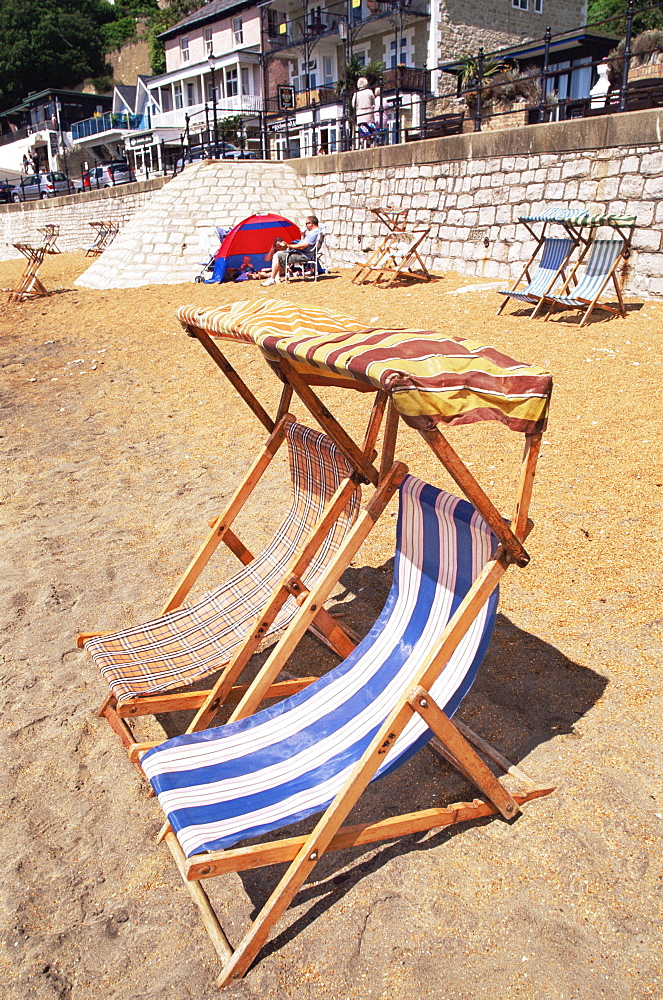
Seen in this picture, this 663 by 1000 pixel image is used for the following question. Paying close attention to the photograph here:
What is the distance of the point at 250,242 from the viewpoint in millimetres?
14016

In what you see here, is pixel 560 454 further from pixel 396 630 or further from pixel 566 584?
pixel 396 630

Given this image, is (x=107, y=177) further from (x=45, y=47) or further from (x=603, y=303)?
(x=45, y=47)

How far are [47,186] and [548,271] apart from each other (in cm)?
3510

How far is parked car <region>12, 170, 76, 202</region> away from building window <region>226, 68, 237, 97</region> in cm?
1158

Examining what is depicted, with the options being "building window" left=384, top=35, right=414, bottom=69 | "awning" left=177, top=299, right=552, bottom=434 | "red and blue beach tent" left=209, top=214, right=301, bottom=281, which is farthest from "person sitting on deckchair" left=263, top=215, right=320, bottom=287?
"building window" left=384, top=35, right=414, bottom=69

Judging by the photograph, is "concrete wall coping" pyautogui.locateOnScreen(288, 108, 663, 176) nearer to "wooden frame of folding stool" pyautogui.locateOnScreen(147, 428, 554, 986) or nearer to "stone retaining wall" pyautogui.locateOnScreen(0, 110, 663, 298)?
"stone retaining wall" pyautogui.locateOnScreen(0, 110, 663, 298)

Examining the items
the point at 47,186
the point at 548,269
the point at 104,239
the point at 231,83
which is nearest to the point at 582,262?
the point at 548,269

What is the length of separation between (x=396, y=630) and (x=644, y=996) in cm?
128

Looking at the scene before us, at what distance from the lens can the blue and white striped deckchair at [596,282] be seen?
28.3 ft

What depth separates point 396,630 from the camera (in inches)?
108

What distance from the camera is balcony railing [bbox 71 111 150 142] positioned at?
5253 cm

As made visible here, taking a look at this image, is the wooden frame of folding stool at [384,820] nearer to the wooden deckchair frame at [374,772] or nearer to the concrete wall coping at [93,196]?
the wooden deckchair frame at [374,772]

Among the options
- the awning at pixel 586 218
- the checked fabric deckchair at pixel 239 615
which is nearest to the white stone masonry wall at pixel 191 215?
the awning at pixel 586 218

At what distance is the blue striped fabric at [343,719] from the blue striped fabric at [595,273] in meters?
6.81
